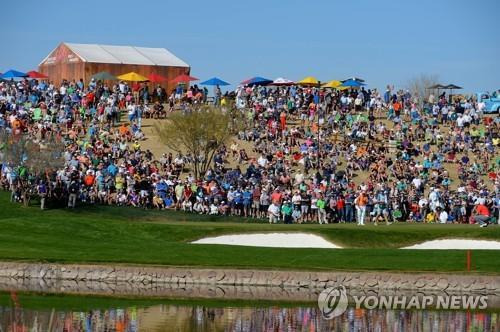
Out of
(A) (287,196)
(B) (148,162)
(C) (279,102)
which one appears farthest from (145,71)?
(A) (287,196)

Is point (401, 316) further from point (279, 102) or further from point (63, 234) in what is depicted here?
point (279, 102)

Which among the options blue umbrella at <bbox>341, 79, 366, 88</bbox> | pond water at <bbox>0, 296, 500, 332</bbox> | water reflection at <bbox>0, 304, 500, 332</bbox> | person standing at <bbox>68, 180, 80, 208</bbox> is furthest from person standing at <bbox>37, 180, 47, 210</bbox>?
blue umbrella at <bbox>341, 79, 366, 88</bbox>

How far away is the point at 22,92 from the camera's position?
60.8 m

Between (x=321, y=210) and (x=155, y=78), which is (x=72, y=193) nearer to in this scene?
(x=321, y=210)

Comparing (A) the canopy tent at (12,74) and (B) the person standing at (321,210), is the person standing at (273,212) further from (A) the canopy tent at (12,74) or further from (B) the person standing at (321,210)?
(A) the canopy tent at (12,74)

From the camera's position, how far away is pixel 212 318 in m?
24.8

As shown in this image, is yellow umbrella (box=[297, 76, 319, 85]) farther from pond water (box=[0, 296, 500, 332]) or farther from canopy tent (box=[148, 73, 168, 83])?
pond water (box=[0, 296, 500, 332])

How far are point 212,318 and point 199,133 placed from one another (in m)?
31.0

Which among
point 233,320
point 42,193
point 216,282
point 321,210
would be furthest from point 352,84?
point 233,320

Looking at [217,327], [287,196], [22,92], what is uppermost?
[22,92]

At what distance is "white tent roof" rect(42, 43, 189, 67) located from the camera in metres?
70.9

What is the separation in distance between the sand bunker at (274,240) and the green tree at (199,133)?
17.6 meters

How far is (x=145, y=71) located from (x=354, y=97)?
14.9 metres

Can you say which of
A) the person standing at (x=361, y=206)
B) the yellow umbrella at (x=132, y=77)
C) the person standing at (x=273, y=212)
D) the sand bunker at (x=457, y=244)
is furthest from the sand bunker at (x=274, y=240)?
the yellow umbrella at (x=132, y=77)
